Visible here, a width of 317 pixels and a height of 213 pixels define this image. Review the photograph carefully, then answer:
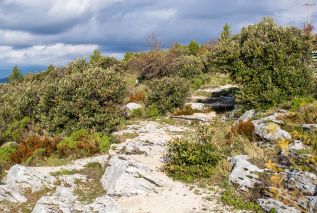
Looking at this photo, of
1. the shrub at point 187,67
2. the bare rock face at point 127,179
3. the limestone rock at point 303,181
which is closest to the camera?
the limestone rock at point 303,181

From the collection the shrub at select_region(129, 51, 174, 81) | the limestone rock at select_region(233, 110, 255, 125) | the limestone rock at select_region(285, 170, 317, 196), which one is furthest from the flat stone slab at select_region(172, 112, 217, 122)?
the shrub at select_region(129, 51, 174, 81)

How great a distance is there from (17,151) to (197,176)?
9.29 m

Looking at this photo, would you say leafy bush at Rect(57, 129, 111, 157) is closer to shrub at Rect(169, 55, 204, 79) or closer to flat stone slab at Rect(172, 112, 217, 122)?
flat stone slab at Rect(172, 112, 217, 122)

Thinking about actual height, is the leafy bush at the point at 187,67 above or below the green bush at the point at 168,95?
above

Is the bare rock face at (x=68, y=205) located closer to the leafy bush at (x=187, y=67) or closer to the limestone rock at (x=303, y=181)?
the limestone rock at (x=303, y=181)

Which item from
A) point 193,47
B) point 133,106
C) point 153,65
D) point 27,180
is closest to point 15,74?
point 193,47

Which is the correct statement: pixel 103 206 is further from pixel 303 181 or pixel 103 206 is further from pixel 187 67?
pixel 187 67

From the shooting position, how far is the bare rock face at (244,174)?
12.8 m

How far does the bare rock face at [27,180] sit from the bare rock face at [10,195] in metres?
0.53

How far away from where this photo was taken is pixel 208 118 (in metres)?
23.8

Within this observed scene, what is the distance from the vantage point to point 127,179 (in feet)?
44.4

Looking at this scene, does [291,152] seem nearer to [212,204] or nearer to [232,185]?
[232,185]

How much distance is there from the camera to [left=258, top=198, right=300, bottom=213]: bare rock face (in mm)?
10898

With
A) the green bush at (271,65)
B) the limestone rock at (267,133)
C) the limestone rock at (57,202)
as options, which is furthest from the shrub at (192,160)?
the green bush at (271,65)
